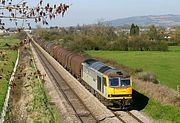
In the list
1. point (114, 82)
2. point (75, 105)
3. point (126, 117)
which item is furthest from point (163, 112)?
point (75, 105)

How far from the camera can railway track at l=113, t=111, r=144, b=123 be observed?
20.0 metres

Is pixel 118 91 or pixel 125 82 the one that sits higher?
pixel 125 82

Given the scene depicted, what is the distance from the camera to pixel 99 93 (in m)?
24.3

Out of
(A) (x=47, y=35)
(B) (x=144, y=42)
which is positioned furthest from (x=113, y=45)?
(A) (x=47, y=35)

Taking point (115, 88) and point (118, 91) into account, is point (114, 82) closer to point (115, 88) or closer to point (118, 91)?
point (115, 88)

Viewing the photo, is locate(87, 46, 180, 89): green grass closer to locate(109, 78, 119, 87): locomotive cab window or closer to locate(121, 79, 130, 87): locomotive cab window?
locate(121, 79, 130, 87): locomotive cab window

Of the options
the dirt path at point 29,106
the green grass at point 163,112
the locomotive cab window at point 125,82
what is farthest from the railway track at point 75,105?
the green grass at point 163,112

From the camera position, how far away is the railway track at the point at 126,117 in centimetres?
1996

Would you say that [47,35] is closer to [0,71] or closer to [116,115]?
[116,115]

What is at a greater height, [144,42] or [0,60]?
[0,60]

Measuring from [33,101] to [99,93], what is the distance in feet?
15.5

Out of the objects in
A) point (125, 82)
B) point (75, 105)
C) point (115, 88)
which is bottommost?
point (75, 105)

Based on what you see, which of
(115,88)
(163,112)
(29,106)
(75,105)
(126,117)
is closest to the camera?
(126,117)

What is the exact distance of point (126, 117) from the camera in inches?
826
